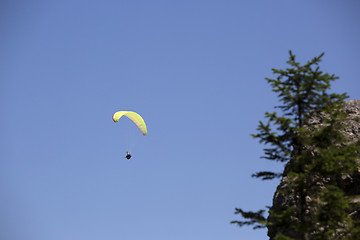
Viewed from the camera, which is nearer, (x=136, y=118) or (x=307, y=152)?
(x=307, y=152)

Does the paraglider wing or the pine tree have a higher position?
the paraglider wing

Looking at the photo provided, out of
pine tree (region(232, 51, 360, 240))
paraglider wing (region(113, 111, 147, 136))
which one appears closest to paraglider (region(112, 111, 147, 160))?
paraglider wing (region(113, 111, 147, 136))

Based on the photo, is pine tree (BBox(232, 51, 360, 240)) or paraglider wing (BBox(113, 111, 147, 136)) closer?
pine tree (BBox(232, 51, 360, 240))

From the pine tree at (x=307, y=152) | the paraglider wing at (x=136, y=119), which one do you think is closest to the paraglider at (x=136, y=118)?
the paraglider wing at (x=136, y=119)

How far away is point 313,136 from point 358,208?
822 cm

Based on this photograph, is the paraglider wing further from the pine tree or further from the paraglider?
the pine tree

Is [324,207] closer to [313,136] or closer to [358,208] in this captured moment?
[313,136]

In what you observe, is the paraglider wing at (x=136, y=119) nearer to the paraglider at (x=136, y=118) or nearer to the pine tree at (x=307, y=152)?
the paraglider at (x=136, y=118)

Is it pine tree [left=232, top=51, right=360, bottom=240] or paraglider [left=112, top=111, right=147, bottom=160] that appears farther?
paraglider [left=112, top=111, right=147, bottom=160]

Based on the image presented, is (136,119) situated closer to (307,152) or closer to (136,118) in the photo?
(136,118)

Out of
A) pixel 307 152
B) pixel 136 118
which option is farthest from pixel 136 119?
pixel 307 152

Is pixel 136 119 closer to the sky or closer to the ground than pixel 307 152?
closer to the sky

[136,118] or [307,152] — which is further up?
[136,118]

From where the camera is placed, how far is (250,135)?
19.5 m
